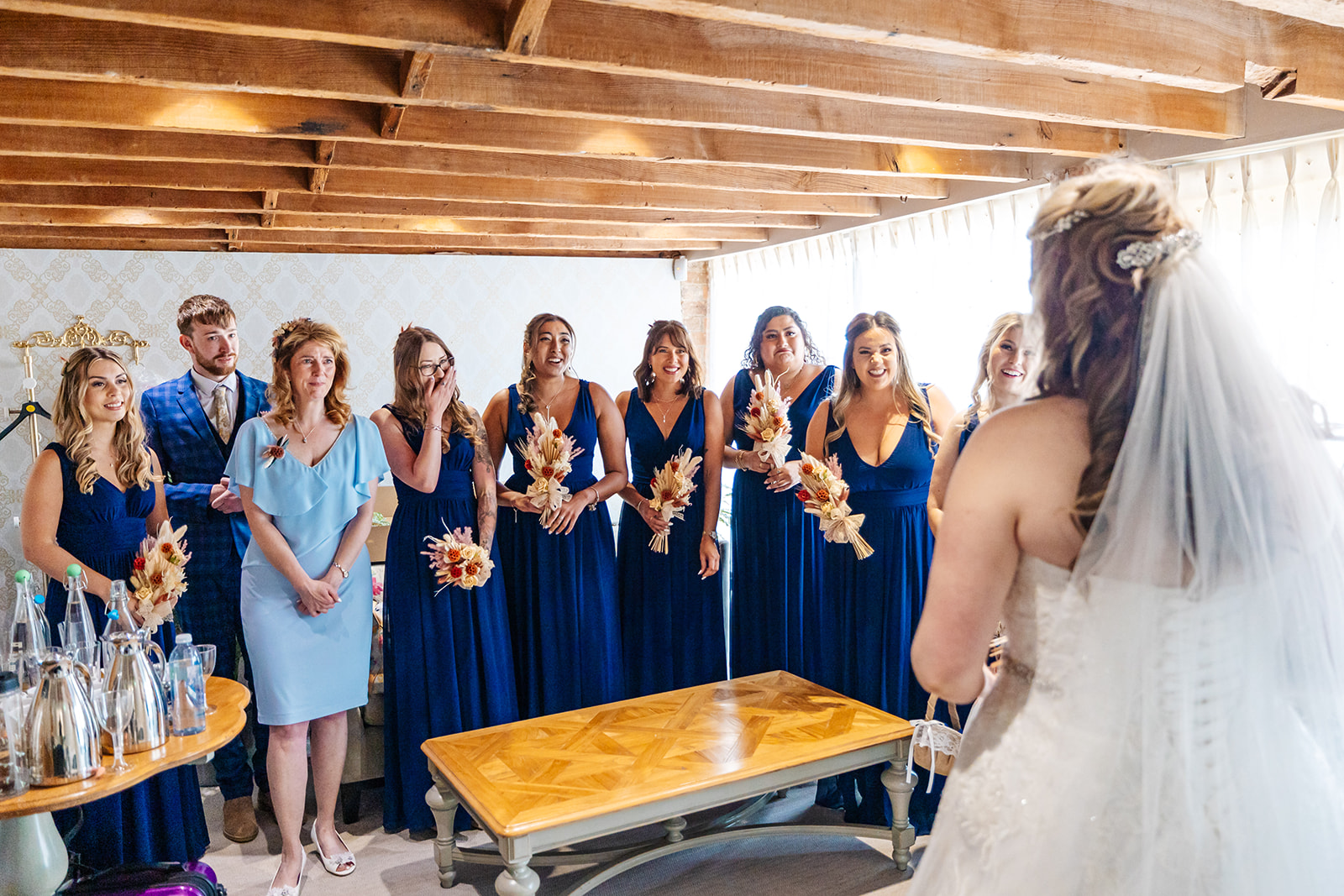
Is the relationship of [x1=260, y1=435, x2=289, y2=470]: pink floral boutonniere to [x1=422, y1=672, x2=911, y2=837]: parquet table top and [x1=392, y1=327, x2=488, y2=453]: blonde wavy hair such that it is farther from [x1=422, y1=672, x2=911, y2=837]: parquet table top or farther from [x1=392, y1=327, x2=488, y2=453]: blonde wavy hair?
[x1=422, y1=672, x2=911, y2=837]: parquet table top

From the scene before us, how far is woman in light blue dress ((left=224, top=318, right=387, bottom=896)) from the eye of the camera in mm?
3129

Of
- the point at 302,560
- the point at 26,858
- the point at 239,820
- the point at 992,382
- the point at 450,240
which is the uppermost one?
the point at 450,240

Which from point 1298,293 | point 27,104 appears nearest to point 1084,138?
point 1298,293

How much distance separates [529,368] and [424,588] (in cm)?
99

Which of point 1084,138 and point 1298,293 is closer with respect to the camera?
point 1298,293

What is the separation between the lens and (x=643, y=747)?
9.52 ft

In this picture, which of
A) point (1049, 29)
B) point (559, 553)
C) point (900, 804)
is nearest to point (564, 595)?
point (559, 553)

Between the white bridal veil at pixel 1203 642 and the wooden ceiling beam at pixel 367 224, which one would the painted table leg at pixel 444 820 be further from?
the wooden ceiling beam at pixel 367 224

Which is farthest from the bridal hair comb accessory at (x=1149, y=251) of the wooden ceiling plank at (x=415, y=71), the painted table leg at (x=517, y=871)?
the painted table leg at (x=517, y=871)

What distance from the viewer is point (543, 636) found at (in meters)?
3.85

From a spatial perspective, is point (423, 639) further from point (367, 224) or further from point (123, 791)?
point (367, 224)

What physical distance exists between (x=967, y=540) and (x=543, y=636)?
2.67 m

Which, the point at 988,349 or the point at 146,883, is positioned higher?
the point at 988,349

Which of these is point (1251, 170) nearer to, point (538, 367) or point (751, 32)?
point (751, 32)
